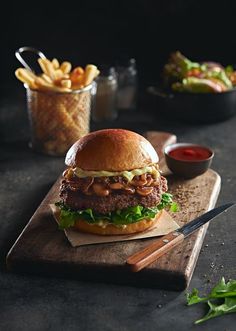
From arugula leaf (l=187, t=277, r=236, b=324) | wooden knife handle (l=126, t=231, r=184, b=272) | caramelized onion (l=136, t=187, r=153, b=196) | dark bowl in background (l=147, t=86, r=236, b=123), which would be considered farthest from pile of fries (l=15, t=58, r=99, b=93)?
arugula leaf (l=187, t=277, r=236, b=324)

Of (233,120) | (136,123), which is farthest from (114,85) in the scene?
(233,120)

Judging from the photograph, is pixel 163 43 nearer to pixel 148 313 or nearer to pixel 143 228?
pixel 143 228

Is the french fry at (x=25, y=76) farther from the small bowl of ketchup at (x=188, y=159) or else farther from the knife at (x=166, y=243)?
the knife at (x=166, y=243)

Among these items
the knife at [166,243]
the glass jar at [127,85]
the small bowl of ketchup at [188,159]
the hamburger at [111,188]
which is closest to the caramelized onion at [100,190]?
the hamburger at [111,188]

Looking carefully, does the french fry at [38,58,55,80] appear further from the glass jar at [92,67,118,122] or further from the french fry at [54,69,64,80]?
the glass jar at [92,67,118,122]

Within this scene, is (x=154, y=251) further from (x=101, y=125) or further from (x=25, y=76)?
(x=101, y=125)
